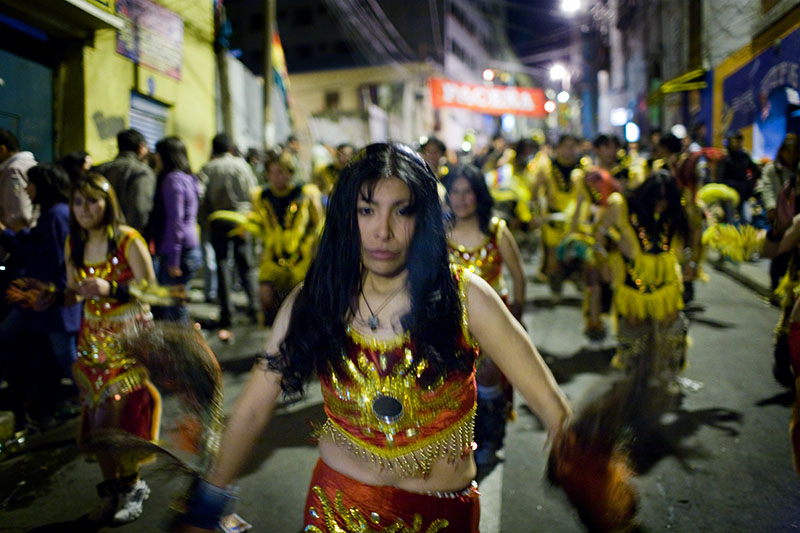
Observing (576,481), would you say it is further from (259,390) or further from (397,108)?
(397,108)

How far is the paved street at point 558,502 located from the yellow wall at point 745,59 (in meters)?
8.94

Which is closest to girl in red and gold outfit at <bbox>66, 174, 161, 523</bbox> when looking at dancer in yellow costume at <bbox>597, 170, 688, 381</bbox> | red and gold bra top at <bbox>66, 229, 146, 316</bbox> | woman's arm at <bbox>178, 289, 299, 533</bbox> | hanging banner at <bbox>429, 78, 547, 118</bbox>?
red and gold bra top at <bbox>66, 229, 146, 316</bbox>

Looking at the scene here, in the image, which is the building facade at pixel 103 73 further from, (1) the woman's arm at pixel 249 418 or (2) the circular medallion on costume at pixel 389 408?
(2) the circular medallion on costume at pixel 389 408

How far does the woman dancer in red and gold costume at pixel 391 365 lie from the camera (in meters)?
1.79

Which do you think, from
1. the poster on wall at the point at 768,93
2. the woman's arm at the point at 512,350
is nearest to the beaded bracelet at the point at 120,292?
the woman's arm at the point at 512,350

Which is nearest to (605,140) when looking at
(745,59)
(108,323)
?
(108,323)

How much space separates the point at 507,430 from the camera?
4797mm

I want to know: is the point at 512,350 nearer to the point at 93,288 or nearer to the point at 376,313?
the point at 376,313

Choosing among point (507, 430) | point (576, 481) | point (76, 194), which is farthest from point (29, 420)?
point (576, 481)

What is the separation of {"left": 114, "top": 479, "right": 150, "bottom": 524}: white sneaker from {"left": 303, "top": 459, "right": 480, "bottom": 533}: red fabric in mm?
2112

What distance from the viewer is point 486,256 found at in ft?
14.4

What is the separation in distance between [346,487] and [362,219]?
769 millimetres

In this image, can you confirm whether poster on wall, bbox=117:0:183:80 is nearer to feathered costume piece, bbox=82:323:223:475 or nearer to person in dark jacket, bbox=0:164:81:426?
person in dark jacket, bbox=0:164:81:426

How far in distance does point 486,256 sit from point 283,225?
115 inches
